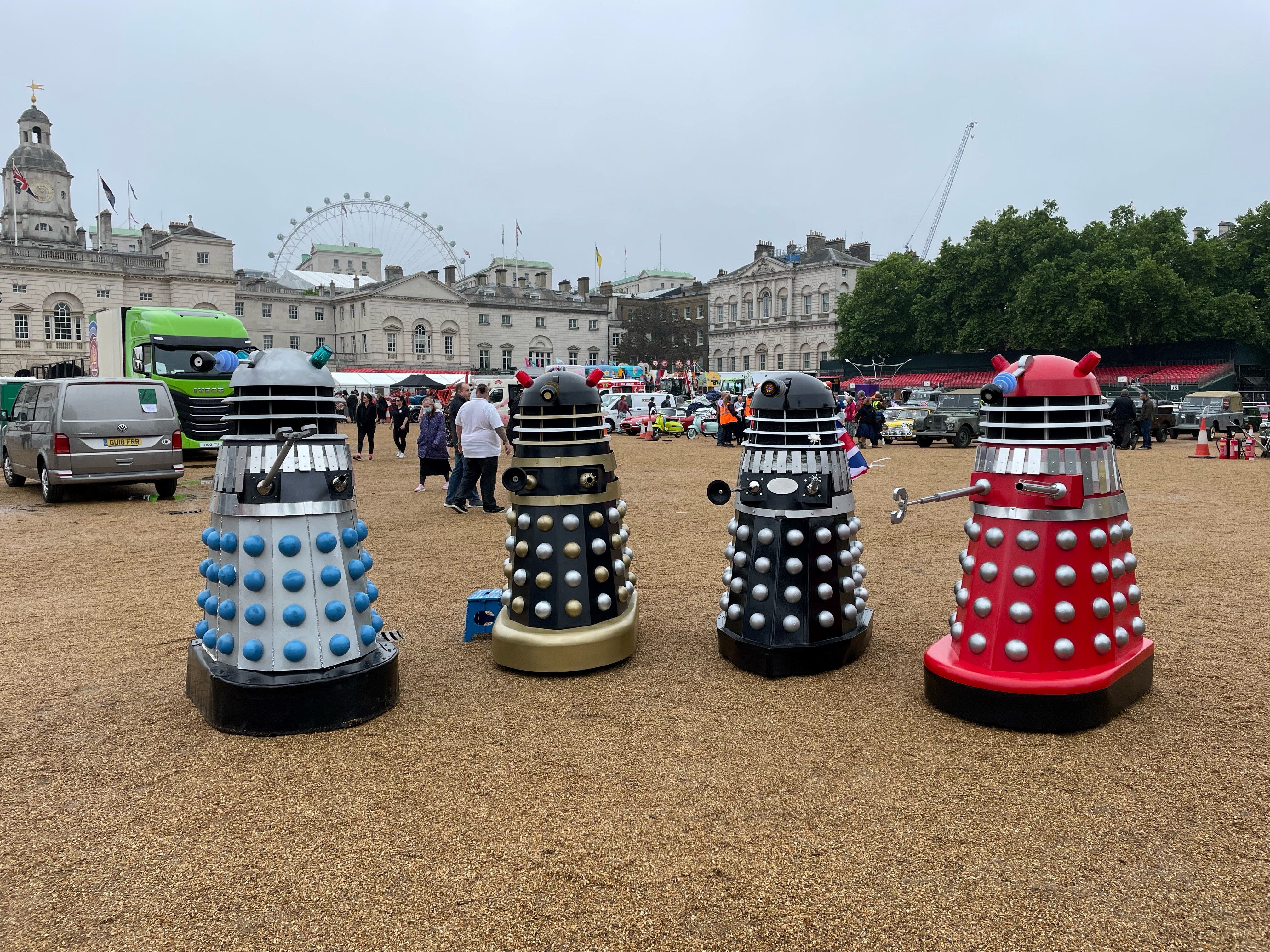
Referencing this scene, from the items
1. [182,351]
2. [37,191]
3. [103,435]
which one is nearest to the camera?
[103,435]

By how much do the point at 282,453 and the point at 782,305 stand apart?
87637 mm

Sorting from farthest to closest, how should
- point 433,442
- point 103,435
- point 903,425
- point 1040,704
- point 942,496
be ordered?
1. point 903,425
2. point 433,442
3. point 103,435
4. point 942,496
5. point 1040,704

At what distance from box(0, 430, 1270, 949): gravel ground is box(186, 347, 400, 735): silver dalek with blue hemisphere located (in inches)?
7.4

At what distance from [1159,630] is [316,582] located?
18.2 ft

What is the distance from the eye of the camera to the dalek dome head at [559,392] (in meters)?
5.10

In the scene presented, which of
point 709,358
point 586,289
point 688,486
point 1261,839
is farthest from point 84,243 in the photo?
point 1261,839

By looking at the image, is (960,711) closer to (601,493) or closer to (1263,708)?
(1263,708)

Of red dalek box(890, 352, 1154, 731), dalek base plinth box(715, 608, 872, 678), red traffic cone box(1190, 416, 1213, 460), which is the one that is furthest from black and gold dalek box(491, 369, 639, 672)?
red traffic cone box(1190, 416, 1213, 460)

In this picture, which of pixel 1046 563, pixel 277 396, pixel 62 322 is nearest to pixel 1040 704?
pixel 1046 563

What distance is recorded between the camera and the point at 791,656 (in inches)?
192

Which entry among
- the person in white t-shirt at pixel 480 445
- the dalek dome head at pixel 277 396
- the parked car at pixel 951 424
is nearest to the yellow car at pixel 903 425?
the parked car at pixel 951 424

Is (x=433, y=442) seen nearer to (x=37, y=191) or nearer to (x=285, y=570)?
(x=285, y=570)

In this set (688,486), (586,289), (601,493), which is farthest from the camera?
(586,289)

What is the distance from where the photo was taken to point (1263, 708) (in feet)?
14.2
